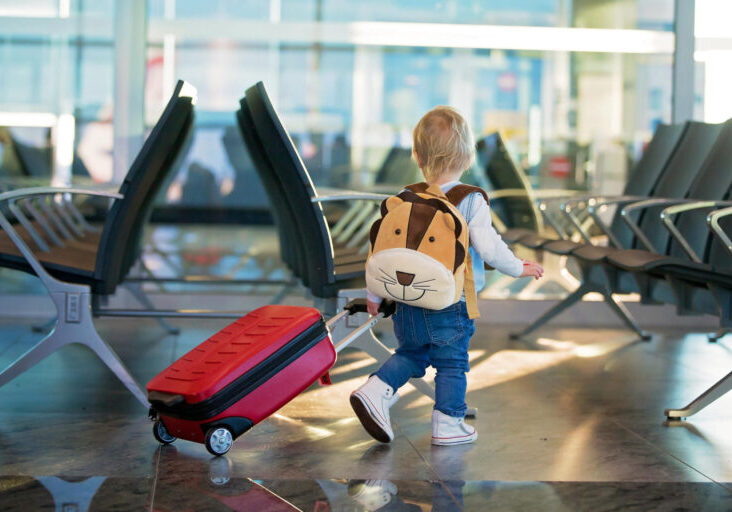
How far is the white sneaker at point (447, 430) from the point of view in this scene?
3.07 metres

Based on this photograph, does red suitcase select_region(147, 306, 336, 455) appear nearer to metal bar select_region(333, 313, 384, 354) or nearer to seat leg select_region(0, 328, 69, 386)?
metal bar select_region(333, 313, 384, 354)

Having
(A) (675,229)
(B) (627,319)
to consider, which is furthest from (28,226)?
(B) (627,319)

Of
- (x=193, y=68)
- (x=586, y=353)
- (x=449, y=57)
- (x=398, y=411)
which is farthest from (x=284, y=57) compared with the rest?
(x=398, y=411)

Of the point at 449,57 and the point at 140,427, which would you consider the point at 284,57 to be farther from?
the point at 140,427

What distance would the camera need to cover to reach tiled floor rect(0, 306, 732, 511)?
2496 millimetres

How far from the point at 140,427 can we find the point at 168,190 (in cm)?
302

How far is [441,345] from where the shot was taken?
3.04m

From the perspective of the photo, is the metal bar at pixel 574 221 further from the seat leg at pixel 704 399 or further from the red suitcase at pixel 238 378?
the red suitcase at pixel 238 378

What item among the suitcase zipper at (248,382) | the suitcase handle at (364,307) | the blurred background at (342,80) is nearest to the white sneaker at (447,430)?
the suitcase handle at (364,307)

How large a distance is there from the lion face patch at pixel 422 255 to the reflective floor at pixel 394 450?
485 mm

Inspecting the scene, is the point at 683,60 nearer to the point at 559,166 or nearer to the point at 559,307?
the point at 559,166

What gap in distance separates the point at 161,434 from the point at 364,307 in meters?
0.74

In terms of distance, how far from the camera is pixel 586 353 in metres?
5.03

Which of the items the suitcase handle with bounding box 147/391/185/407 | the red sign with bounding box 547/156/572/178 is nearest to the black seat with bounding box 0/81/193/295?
the suitcase handle with bounding box 147/391/185/407
